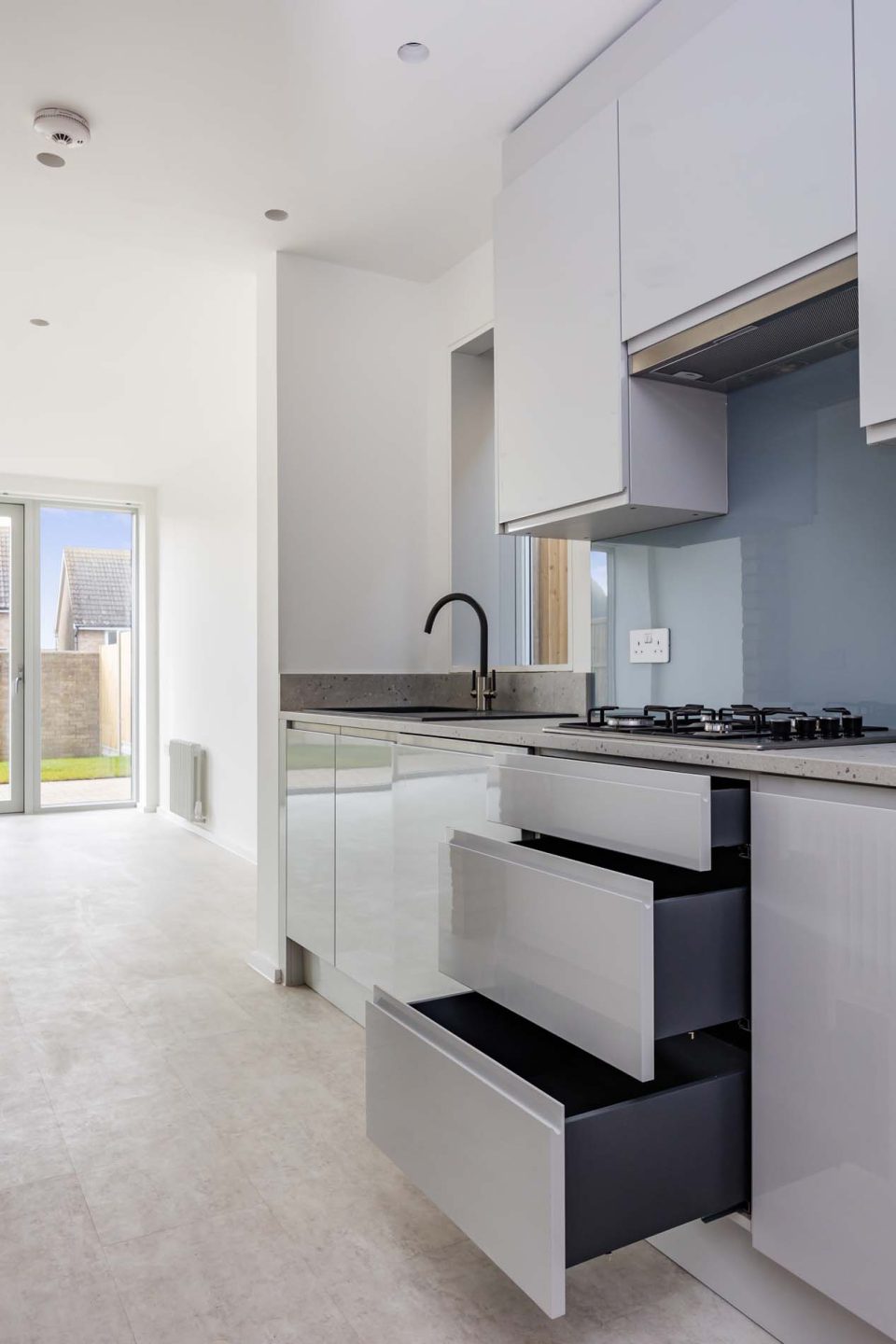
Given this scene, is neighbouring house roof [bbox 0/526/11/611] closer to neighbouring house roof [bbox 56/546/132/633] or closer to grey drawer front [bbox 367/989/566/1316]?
neighbouring house roof [bbox 56/546/132/633]

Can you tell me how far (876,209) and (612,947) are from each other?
113cm

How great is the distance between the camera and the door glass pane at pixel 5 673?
648 cm

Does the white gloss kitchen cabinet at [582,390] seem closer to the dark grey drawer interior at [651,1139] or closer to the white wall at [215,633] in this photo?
the dark grey drawer interior at [651,1139]

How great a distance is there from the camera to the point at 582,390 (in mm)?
2033

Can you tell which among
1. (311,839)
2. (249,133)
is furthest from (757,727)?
(249,133)

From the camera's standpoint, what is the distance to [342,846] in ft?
8.62

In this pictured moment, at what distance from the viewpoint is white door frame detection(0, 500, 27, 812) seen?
6492 millimetres

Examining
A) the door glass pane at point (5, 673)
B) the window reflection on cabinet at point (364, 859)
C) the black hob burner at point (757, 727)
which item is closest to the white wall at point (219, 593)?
the door glass pane at point (5, 673)

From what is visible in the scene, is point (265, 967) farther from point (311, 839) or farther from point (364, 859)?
point (364, 859)

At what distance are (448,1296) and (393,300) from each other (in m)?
2.91

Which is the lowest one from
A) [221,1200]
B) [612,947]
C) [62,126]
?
[221,1200]

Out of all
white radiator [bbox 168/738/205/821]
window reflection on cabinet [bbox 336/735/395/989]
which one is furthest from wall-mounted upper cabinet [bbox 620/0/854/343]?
white radiator [bbox 168/738/205/821]

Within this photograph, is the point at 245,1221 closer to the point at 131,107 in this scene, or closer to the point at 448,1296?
the point at 448,1296

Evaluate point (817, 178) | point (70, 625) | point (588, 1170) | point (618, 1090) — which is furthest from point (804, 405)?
point (70, 625)
